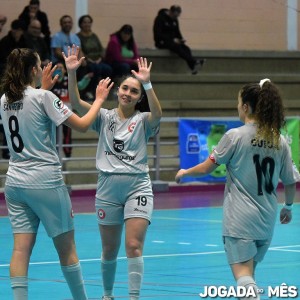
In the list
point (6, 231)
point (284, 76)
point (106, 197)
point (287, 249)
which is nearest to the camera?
point (106, 197)

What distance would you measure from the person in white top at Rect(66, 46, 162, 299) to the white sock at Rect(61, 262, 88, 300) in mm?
611

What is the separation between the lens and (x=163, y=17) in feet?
81.6

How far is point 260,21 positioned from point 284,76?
1.79m

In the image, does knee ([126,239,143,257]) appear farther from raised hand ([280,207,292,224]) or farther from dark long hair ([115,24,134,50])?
dark long hair ([115,24,134,50])

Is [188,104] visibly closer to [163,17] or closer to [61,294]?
[163,17]

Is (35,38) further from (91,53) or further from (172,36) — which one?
(172,36)

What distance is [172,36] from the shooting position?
82.8ft

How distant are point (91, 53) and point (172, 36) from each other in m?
2.80

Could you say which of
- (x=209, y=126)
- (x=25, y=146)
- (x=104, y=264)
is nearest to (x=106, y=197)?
(x=104, y=264)

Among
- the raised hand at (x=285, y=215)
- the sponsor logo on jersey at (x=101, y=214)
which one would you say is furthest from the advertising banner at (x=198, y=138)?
the raised hand at (x=285, y=215)

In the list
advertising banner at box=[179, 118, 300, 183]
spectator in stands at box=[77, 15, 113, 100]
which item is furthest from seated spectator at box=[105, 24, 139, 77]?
advertising banner at box=[179, 118, 300, 183]

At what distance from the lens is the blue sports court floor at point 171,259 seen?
10219 millimetres

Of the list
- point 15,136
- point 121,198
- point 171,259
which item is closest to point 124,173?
point 121,198

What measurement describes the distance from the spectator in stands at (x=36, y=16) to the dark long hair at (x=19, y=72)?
14327 millimetres
